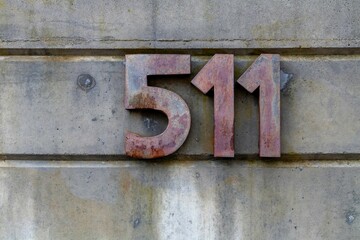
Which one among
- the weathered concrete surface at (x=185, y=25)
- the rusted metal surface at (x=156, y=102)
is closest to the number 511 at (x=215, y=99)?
the rusted metal surface at (x=156, y=102)

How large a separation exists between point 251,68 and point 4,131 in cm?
131

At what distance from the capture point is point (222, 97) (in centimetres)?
223

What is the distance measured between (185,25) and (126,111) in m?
0.54

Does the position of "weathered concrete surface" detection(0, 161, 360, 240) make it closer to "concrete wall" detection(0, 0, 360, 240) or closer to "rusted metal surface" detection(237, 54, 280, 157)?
"concrete wall" detection(0, 0, 360, 240)

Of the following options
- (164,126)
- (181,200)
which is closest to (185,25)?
(164,126)

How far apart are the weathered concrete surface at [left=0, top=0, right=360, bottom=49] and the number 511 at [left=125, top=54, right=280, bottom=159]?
109mm

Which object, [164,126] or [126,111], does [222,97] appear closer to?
[164,126]

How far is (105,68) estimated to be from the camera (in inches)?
91.4

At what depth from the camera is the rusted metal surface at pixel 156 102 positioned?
2227 mm

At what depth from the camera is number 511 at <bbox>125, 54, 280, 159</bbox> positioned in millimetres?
2225

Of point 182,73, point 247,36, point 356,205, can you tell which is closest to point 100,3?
point 182,73

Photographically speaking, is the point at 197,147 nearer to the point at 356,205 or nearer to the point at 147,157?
the point at 147,157

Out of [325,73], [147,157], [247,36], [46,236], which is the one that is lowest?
[46,236]

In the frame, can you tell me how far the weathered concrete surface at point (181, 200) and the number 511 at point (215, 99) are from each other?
12cm
